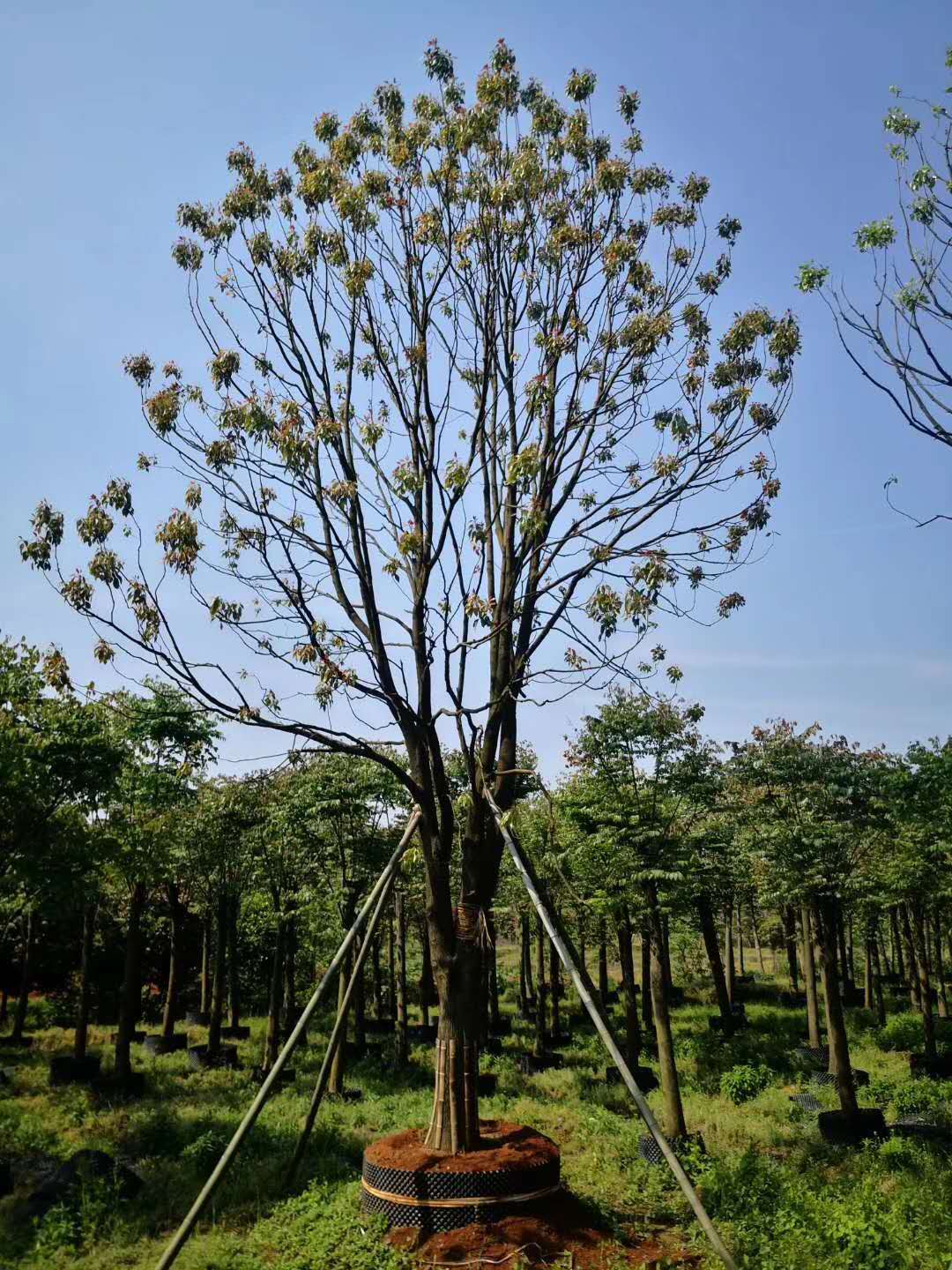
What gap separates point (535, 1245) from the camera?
8.83 metres

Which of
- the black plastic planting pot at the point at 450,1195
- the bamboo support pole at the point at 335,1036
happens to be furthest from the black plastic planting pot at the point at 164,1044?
the black plastic planting pot at the point at 450,1195

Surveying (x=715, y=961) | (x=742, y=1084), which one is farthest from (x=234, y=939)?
(x=715, y=961)

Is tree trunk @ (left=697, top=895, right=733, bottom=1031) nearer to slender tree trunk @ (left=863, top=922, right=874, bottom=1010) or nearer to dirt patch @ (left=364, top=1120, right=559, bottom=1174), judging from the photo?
slender tree trunk @ (left=863, top=922, right=874, bottom=1010)

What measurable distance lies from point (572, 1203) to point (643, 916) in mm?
9710

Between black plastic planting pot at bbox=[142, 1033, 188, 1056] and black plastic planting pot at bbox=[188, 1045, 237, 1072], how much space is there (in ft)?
5.07

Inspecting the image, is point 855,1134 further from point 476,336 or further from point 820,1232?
point 476,336

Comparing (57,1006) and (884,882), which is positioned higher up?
(884,882)

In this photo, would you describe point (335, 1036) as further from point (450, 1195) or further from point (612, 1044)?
point (612, 1044)

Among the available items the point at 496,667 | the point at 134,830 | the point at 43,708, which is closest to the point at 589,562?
the point at 496,667

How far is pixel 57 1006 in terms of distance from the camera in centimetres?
3212

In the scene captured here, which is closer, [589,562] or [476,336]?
[589,562]

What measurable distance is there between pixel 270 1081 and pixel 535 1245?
9.98 ft

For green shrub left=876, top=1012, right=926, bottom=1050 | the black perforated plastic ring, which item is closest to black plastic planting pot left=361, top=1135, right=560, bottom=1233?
the black perforated plastic ring

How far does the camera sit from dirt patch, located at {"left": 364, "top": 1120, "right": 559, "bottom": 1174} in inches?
379
